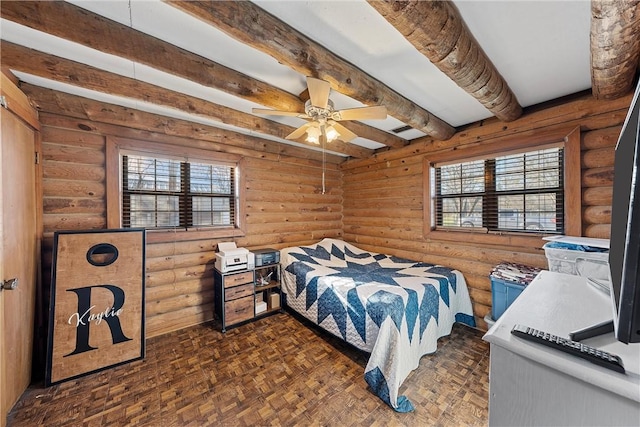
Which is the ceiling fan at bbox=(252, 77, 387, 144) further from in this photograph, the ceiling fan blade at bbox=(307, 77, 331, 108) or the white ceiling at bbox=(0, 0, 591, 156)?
the white ceiling at bbox=(0, 0, 591, 156)

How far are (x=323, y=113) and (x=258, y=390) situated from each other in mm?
2460

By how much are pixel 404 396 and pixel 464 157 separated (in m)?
2.82

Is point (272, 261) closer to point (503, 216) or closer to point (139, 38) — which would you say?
point (139, 38)

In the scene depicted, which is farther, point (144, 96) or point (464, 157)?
point (464, 157)

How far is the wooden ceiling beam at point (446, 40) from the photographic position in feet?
3.79

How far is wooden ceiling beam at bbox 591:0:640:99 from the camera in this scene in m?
1.09

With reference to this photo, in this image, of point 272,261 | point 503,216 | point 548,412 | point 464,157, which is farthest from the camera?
point 272,261

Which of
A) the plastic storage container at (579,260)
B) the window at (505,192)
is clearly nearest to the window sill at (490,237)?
the window at (505,192)

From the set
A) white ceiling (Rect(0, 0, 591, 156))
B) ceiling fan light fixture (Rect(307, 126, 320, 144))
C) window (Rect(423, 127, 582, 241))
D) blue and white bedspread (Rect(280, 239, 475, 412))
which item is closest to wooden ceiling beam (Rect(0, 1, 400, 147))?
white ceiling (Rect(0, 0, 591, 156))

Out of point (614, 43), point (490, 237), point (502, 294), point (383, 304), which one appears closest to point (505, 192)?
point (490, 237)

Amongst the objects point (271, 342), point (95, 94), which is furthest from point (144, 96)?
point (271, 342)

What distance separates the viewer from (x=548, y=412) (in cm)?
62

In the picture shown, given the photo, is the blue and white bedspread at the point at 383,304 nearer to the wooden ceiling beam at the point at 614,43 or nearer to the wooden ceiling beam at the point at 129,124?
the wooden ceiling beam at the point at 129,124

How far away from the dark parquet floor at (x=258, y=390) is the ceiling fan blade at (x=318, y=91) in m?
2.41
